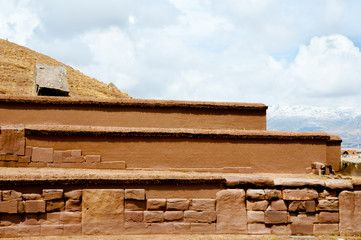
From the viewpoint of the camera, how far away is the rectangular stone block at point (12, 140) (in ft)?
29.1

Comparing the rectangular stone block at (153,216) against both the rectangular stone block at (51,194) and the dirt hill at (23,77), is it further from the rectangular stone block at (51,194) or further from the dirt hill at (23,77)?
the dirt hill at (23,77)

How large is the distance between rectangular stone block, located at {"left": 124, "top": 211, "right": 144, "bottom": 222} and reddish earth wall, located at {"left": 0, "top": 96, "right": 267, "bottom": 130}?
3.74m

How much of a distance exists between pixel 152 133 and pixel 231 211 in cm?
317

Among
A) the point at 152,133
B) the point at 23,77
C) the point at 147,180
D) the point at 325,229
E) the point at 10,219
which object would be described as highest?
the point at 23,77

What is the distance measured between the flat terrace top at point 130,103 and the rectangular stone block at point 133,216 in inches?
162

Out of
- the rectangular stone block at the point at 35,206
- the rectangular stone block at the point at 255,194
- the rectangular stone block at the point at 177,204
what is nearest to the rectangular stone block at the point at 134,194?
the rectangular stone block at the point at 177,204

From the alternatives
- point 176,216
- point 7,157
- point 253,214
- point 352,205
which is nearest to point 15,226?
point 7,157

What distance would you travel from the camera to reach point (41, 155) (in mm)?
9031

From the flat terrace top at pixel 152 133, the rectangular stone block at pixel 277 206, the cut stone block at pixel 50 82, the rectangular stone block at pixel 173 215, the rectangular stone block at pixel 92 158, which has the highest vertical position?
the cut stone block at pixel 50 82

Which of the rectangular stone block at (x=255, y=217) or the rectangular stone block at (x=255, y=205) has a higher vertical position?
the rectangular stone block at (x=255, y=205)

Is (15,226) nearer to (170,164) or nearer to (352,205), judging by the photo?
(170,164)

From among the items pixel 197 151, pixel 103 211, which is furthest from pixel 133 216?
pixel 197 151

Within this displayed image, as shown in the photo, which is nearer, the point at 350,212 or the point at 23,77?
the point at 350,212

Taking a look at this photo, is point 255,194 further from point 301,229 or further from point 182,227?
point 182,227
